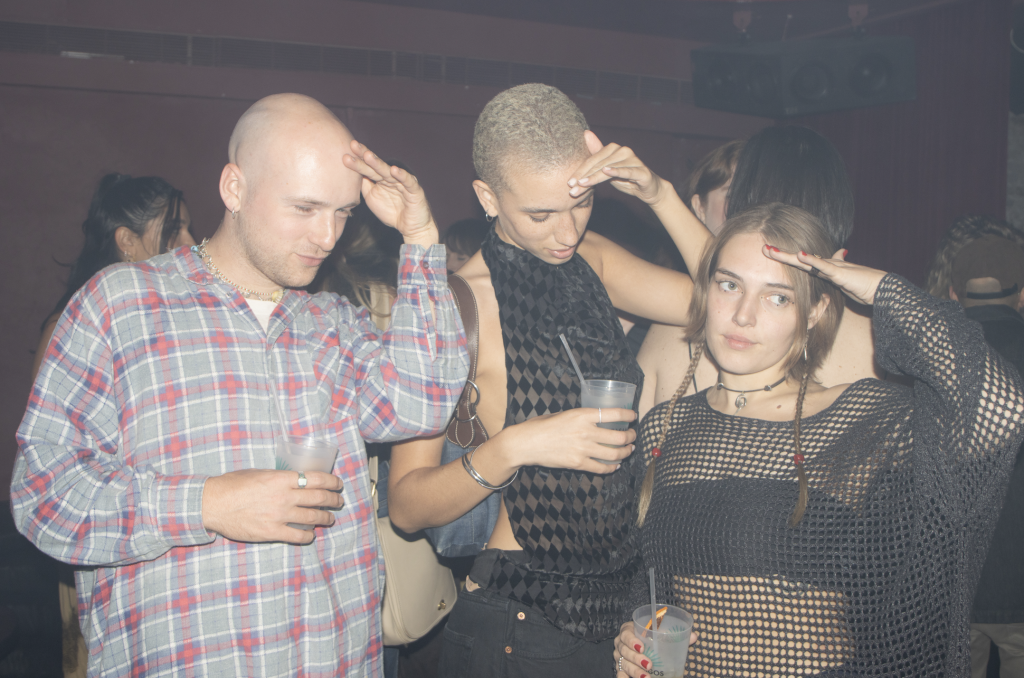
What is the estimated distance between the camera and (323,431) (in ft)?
4.87

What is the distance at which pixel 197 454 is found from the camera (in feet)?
4.45

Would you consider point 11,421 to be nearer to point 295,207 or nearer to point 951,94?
point 295,207

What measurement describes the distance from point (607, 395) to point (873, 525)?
0.59 meters

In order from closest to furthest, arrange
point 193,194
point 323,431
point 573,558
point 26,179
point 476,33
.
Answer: point 323,431, point 573,558, point 26,179, point 193,194, point 476,33

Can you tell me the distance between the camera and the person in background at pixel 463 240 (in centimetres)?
391

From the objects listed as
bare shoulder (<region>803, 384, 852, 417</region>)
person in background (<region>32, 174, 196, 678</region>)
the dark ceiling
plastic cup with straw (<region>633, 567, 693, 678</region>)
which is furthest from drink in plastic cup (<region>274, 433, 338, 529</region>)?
the dark ceiling

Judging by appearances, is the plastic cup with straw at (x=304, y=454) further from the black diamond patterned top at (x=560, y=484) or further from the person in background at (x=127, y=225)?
the person in background at (x=127, y=225)

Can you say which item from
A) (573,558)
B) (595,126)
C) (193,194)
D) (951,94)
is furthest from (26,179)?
(951,94)

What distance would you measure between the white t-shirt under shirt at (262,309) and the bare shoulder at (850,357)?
4.35 feet

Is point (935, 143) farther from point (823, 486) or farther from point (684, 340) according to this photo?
point (823, 486)

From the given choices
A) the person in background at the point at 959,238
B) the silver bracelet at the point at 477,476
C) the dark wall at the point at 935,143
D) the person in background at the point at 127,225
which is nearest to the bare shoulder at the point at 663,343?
the silver bracelet at the point at 477,476

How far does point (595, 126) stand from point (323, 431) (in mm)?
4945

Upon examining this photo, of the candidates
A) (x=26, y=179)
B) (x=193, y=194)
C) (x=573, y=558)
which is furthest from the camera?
(x=193, y=194)

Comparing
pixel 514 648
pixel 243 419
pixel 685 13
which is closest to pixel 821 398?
pixel 514 648
